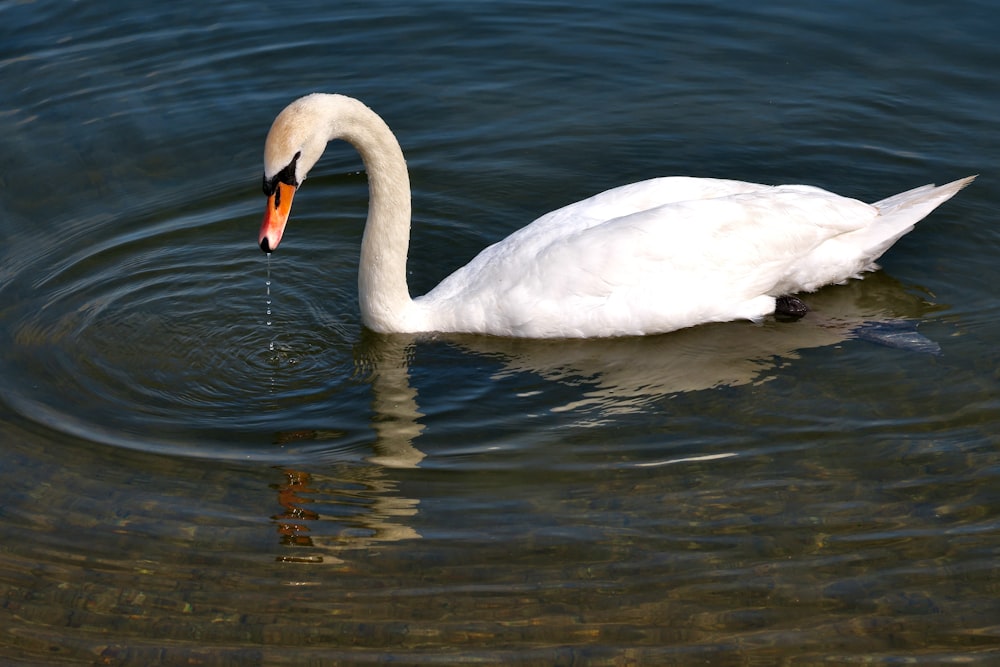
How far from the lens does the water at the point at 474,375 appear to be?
6703 millimetres

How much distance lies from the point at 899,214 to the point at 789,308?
3.46ft

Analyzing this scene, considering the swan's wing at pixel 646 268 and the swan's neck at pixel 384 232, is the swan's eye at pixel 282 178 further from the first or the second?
the swan's wing at pixel 646 268

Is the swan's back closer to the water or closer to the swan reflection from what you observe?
the swan reflection

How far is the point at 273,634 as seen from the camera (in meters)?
6.56

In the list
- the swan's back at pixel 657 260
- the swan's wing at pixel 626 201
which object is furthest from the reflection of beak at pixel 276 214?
the swan's wing at pixel 626 201

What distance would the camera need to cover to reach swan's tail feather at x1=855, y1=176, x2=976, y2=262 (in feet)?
31.9

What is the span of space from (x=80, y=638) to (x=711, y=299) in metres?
4.70

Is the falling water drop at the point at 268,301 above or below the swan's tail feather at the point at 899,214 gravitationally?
below

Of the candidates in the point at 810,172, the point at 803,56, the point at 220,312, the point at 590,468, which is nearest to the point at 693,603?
the point at 590,468

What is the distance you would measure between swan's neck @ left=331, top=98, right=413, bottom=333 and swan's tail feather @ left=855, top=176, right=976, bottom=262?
3.21 metres

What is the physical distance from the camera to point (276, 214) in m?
8.60

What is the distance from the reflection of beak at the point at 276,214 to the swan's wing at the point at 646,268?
1446 millimetres

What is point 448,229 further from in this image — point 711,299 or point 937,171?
point 937,171

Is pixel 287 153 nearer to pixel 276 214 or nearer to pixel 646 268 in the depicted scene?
pixel 276 214
